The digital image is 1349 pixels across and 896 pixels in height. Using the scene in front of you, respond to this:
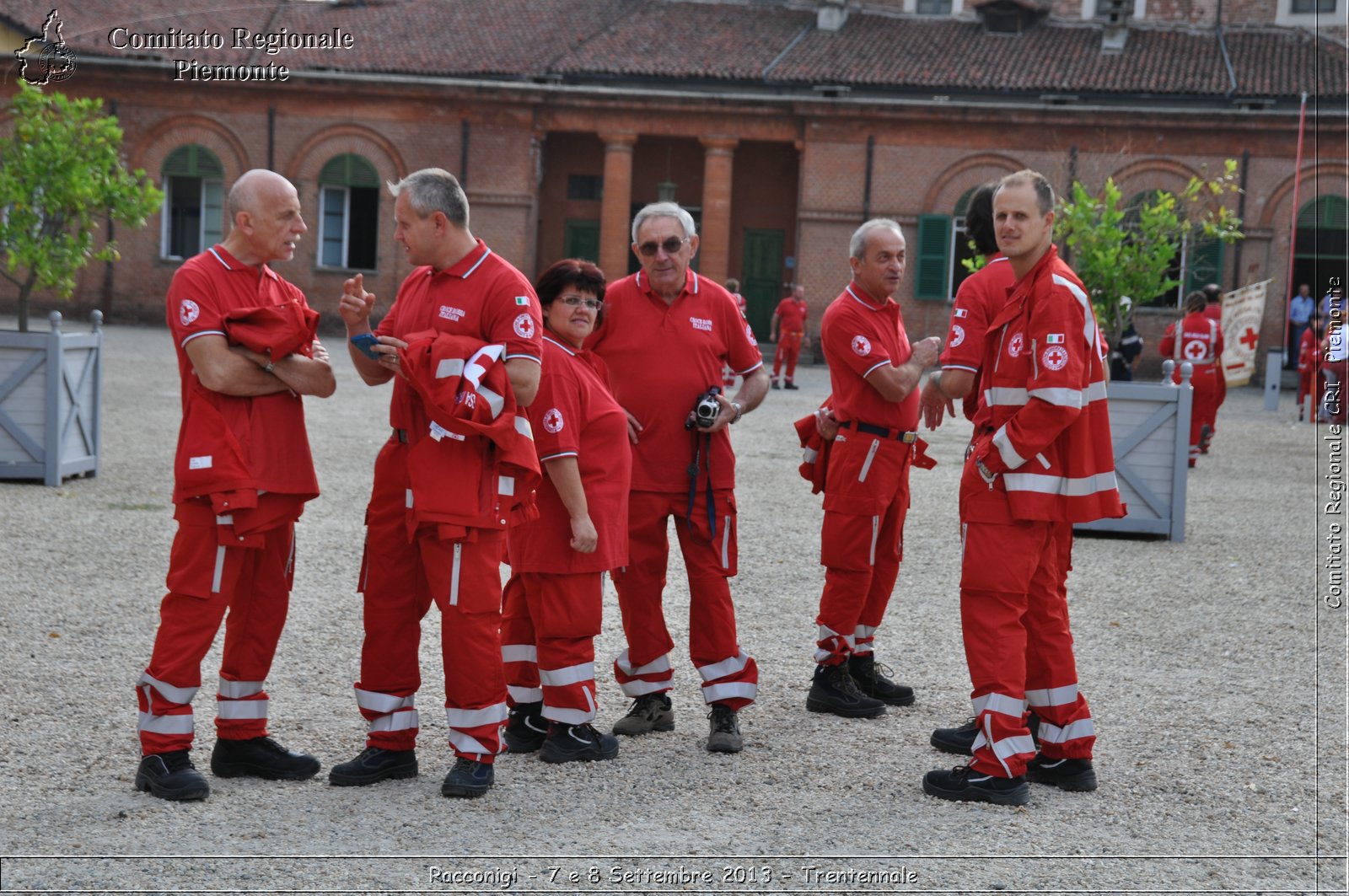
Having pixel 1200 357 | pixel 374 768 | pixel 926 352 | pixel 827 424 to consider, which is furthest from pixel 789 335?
pixel 374 768

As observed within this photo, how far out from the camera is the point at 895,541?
6059 millimetres

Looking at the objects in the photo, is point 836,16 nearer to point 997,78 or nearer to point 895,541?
point 997,78

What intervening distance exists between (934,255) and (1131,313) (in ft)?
59.6

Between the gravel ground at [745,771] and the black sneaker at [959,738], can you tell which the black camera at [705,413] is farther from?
the black sneaker at [959,738]

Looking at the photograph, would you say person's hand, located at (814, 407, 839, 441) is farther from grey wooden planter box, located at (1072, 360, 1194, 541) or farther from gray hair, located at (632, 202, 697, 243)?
grey wooden planter box, located at (1072, 360, 1194, 541)

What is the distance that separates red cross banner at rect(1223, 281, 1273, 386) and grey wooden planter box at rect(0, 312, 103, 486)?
55.5ft

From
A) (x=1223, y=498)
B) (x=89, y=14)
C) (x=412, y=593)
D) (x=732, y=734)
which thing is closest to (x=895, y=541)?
(x=732, y=734)

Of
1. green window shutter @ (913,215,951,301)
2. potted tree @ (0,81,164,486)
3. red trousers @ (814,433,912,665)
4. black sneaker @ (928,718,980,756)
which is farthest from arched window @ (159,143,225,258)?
black sneaker @ (928,718,980,756)

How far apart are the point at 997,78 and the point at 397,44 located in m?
14.6

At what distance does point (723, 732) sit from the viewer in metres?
5.36

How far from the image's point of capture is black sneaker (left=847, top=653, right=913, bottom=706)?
611 centimetres

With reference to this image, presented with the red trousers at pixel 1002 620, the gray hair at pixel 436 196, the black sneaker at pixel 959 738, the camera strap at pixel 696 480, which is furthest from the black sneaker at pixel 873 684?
the gray hair at pixel 436 196

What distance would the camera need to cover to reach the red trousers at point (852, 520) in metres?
5.86

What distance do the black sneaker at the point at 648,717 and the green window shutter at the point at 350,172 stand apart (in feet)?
99.9
